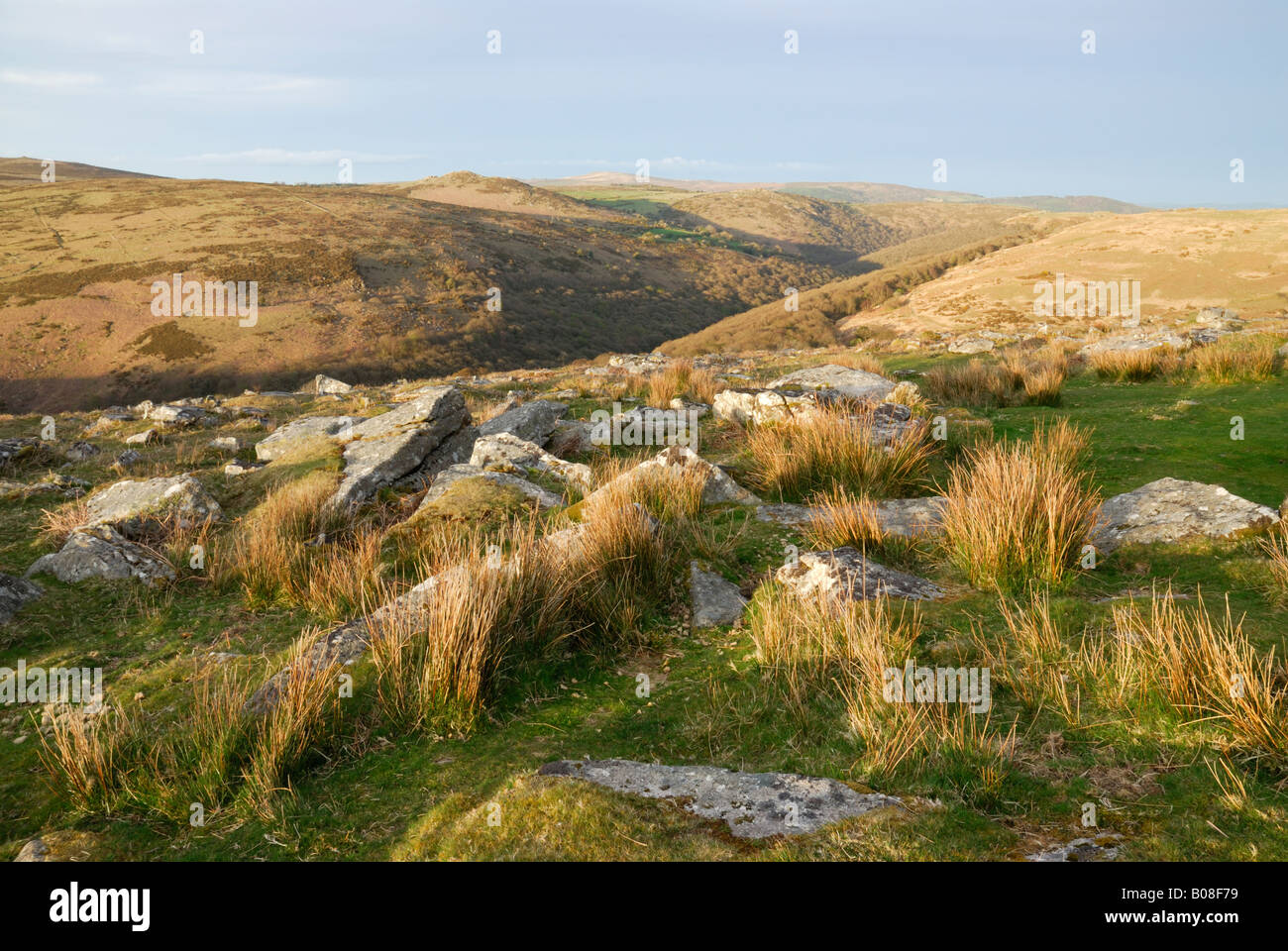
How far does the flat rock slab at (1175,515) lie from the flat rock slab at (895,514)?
49.6 inches

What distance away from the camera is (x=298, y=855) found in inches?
130

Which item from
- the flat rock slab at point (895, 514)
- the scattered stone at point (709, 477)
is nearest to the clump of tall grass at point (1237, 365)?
the flat rock slab at point (895, 514)

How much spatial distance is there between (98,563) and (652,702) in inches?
215

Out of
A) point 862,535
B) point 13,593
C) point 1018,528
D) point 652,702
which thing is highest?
point 1018,528

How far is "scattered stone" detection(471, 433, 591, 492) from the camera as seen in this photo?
8977 millimetres

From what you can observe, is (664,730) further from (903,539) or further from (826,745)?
(903,539)

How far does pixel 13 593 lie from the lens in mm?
6223

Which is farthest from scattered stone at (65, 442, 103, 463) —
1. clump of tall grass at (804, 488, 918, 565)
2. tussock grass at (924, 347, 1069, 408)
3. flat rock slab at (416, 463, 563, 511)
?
tussock grass at (924, 347, 1069, 408)

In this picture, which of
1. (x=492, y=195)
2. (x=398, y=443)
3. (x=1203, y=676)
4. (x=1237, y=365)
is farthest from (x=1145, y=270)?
(x=492, y=195)

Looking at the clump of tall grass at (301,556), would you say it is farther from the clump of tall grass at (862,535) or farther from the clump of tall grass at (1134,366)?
the clump of tall grass at (1134,366)

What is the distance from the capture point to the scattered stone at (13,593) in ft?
19.8

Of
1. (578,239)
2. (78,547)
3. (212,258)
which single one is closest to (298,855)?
(78,547)

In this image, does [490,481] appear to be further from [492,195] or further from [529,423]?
[492,195]
